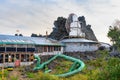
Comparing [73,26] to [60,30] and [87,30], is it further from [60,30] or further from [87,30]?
[87,30]

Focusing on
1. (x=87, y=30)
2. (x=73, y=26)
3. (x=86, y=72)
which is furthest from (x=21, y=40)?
(x=87, y=30)

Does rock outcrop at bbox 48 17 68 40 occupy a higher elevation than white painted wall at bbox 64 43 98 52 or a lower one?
higher

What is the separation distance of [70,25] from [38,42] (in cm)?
1538

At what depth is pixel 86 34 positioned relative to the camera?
221 ft

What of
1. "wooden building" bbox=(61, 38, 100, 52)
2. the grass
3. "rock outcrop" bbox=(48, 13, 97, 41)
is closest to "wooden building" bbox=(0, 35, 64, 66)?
the grass

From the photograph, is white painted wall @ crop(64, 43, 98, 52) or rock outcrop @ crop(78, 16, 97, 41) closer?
white painted wall @ crop(64, 43, 98, 52)

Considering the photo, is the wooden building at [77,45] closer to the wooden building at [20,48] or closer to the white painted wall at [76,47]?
the white painted wall at [76,47]

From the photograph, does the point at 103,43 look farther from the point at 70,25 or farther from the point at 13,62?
the point at 13,62

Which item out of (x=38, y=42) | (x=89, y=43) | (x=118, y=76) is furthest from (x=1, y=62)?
(x=118, y=76)

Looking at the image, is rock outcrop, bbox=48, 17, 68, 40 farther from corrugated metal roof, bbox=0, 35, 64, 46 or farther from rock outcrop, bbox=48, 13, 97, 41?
corrugated metal roof, bbox=0, 35, 64, 46

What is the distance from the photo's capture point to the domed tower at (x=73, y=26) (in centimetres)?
6372

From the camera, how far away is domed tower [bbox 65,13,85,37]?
63719 millimetres

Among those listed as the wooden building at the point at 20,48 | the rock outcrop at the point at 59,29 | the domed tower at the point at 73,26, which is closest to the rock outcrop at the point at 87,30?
the domed tower at the point at 73,26

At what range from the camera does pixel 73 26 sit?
2530 inches
